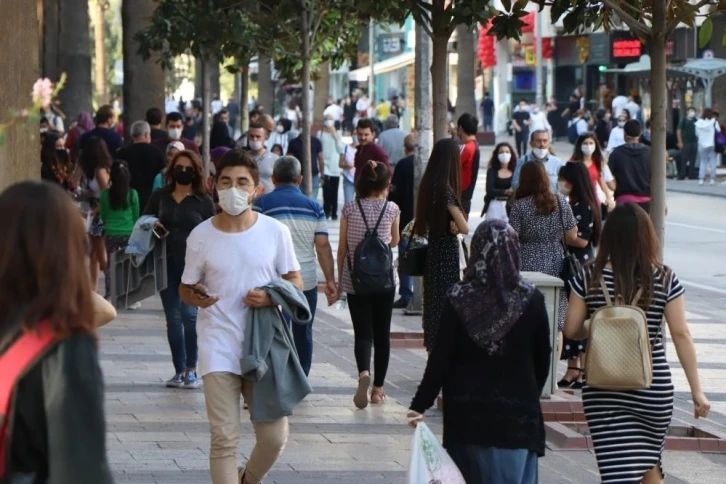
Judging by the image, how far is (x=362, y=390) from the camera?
32.1 feet

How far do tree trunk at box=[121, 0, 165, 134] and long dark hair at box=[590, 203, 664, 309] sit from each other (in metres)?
17.7

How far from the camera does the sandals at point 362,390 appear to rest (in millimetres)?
9766

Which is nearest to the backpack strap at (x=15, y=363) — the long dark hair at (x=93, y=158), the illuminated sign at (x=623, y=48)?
the long dark hair at (x=93, y=158)

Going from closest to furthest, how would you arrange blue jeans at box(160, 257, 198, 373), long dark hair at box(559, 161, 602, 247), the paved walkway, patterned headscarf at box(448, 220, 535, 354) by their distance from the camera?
patterned headscarf at box(448, 220, 535, 354), the paved walkway, blue jeans at box(160, 257, 198, 373), long dark hair at box(559, 161, 602, 247)

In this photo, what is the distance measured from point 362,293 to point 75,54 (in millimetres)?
25158

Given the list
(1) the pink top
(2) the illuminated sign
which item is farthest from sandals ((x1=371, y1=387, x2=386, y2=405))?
(2) the illuminated sign

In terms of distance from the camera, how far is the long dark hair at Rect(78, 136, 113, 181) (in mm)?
15297

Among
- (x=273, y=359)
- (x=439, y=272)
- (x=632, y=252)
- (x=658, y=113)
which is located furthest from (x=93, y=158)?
(x=632, y=252)

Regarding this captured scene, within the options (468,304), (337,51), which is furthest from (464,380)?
(337,51)

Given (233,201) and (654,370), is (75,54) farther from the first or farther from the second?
(654,370)

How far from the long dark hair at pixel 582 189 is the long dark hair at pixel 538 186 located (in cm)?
66

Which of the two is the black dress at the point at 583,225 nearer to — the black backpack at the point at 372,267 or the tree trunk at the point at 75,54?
the black backpack at the point at 372,267

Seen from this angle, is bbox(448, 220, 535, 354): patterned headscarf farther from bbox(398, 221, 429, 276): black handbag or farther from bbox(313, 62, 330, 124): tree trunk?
bbox(313, 62, 330, 124): tree trunk

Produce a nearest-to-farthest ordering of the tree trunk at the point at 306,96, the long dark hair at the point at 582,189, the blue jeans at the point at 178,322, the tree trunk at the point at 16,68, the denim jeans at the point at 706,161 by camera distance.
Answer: the tree trunk at the point at 16,68
the blue jeans at the point at 178,322
the long dark hair at the point at 582,189
the tree trunk at the point at 306,96
the denim jeans at the point at 706,161
